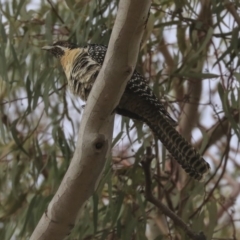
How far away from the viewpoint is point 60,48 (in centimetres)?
340

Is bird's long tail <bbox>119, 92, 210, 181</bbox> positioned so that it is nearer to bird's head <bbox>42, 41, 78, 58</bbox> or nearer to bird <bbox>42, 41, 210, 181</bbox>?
bird <bbox>42, 41, 210, 181</bbox>

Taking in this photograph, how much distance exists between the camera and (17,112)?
4191mm

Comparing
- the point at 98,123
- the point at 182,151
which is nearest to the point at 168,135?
the point at 182,151

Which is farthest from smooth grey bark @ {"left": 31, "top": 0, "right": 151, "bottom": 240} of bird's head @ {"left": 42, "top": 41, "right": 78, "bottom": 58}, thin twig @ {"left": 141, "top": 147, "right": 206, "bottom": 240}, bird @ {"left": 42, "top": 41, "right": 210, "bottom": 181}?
bird's head @ {"left": 42, "top": 41, "right": 78, "bottom": 58}

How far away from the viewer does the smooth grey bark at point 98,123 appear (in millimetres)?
1967

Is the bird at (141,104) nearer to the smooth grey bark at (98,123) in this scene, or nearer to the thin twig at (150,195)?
the thin twig at (150,195)

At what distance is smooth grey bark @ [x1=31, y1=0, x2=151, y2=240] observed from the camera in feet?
6.45

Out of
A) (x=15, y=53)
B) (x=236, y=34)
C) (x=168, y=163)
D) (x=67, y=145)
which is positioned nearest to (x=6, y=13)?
(x=15, y=53)

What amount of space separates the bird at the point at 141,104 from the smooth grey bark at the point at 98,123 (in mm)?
806

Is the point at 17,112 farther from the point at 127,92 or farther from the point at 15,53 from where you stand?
the point at 127,92

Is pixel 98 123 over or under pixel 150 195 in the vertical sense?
over

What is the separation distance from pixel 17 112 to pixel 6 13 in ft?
2.76

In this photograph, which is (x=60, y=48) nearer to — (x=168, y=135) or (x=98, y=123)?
(x=168, y=135)

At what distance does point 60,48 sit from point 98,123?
1343mm
